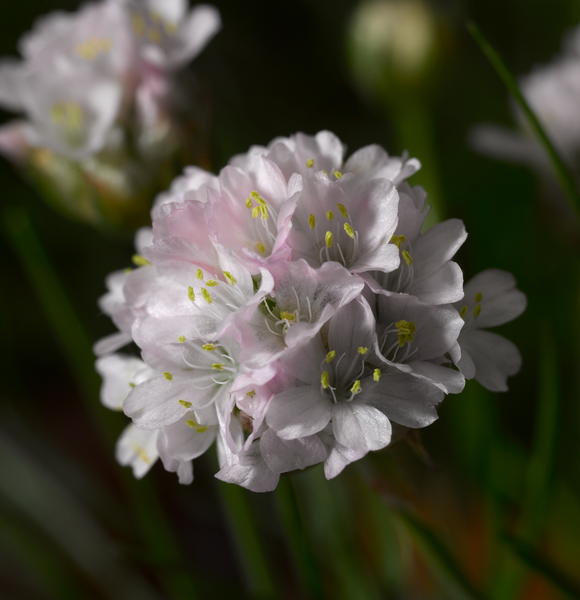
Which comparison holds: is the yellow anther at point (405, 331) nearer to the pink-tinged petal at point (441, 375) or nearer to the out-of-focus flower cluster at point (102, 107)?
the pink-tinged petal at point (441, 375)

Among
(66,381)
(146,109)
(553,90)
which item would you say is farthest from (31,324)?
(553,90)

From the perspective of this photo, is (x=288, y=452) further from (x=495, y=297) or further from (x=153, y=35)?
(x=153, y=35)

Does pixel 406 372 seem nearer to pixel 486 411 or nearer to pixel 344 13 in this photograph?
pixel 486 411

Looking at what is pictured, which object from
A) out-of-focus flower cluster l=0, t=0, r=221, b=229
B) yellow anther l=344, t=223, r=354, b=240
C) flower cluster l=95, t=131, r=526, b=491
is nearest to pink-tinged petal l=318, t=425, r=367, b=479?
flower cluster l=95, t=131, r=526, b=491

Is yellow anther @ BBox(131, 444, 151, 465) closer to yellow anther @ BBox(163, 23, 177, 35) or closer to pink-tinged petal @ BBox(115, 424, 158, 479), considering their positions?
pink-tinged petal @ BBox(115, 424, 158, 479)

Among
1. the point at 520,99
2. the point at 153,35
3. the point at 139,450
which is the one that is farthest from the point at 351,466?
the point at 153,35

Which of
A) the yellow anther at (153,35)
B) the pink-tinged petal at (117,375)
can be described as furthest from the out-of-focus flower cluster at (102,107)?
the pink-tinged petal at (117,375)
